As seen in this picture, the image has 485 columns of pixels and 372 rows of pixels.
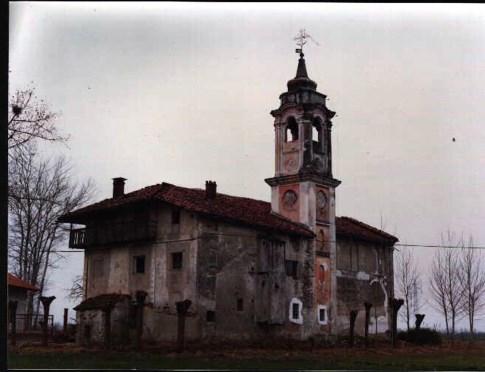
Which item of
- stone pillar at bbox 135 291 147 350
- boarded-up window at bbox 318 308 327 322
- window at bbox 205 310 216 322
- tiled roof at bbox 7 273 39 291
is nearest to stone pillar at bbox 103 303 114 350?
stone pillar at bbox 135 291 147 350

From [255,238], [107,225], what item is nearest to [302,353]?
[255,238]

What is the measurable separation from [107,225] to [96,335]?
4.19 metres

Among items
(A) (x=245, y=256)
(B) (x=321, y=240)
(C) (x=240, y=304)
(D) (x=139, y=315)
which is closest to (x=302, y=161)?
(B) (x=321, y=240)

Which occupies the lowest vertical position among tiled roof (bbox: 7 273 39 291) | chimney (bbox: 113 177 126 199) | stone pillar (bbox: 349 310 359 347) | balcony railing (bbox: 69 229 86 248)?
stone pillar (bbox: 349 310 359 347)

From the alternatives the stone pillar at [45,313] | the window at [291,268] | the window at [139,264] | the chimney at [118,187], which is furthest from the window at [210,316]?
the stone pillar at [45,313]

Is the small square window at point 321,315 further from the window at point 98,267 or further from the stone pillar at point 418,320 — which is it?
the window at point 98,267

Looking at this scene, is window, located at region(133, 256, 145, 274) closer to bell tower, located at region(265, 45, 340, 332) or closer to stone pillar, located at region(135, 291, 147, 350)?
stone pillar, located at region(135, 291, 147, 350)

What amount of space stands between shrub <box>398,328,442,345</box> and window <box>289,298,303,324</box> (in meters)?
4.35

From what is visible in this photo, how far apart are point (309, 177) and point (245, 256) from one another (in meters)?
6.24

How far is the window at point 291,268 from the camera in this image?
97.8ft

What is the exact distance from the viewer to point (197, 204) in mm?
26312

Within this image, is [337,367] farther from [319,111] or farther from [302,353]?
[319,111]

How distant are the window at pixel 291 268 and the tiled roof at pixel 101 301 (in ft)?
24.5

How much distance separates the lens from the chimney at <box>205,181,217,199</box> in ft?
85.7
